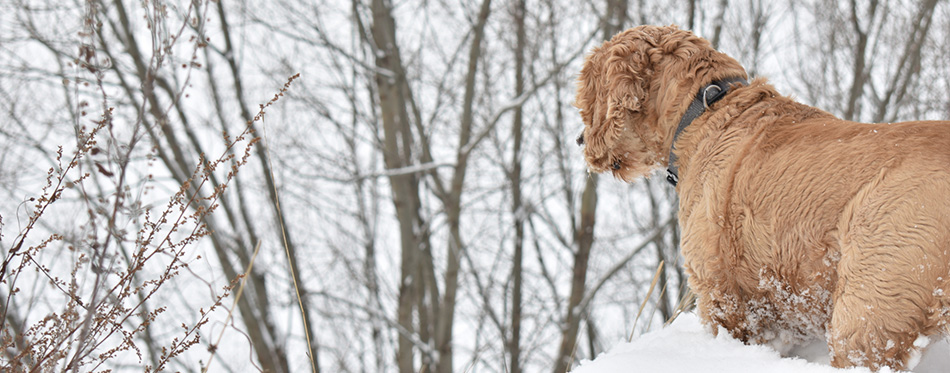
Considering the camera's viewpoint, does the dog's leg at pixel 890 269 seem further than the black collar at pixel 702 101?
No

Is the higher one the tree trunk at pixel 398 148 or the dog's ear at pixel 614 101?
the tree trunk at pixel 398 148

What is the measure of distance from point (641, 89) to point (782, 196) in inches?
37.4

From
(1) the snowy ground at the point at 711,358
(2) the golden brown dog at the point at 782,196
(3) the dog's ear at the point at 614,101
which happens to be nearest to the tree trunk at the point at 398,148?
(3) the dog's ear at the point at 614,101

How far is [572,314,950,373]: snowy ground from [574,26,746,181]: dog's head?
0.88m

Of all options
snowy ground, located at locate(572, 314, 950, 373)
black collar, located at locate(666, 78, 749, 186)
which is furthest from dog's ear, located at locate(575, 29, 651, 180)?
snowy ground, located at locate(572, 314, 950, 373)

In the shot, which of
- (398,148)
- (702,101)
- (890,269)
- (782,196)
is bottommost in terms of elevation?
(890,269)

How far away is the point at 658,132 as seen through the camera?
3.06m

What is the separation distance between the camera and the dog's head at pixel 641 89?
9.70 feet

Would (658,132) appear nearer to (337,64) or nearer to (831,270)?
(831,270)

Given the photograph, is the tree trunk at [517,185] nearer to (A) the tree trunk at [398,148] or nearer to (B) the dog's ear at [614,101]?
(A) the tree trunk at [398,148]

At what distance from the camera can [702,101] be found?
2889 millimetres

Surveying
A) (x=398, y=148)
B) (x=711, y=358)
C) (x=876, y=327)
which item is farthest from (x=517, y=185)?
(x=876, y=327)

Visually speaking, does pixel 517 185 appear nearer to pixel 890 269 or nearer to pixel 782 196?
pixel 782 196

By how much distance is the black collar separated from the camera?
2857mm
